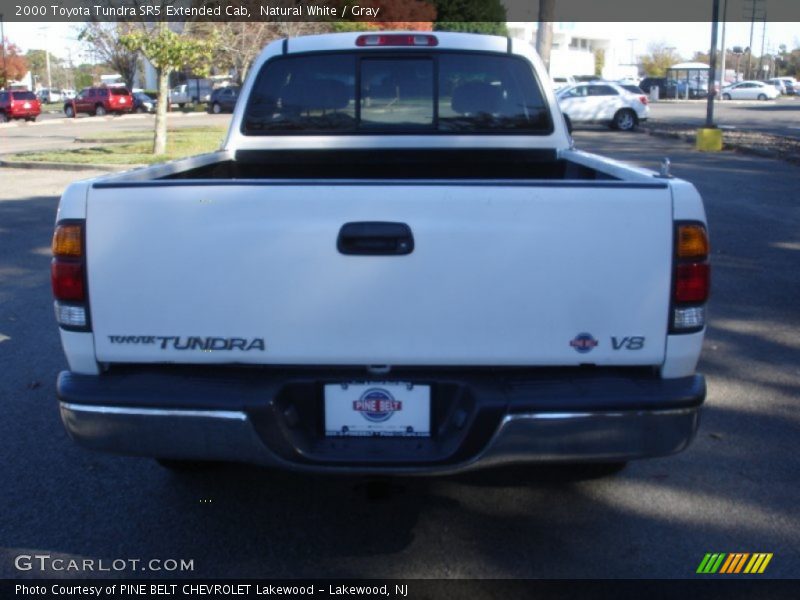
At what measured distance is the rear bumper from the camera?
3.12m

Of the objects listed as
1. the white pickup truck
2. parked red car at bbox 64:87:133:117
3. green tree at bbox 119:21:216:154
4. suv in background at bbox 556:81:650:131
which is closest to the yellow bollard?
suv in background at bbox 556:81:650:131

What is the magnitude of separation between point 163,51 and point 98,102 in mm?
35084

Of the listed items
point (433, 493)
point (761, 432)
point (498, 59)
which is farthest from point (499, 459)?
point (498, 59)

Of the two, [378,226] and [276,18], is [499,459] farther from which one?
[276,18]

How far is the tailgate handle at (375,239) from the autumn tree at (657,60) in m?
102

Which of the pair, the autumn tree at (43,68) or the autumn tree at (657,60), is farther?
the autumn tree at (43,68)

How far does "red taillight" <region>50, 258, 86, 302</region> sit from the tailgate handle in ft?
3.01

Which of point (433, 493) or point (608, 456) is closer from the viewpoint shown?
point (608, 456)

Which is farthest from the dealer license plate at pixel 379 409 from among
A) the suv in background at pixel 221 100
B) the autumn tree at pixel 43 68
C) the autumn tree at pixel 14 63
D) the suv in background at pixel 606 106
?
the autumn tree at pixel 43 68

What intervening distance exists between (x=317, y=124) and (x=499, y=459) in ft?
9.01

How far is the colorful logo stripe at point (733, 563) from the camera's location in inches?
142

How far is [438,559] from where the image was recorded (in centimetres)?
369

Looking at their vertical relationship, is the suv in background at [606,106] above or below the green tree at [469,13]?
below

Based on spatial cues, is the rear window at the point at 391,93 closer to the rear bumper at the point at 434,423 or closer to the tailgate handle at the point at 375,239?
the tailgate handle at the point at 375,239
